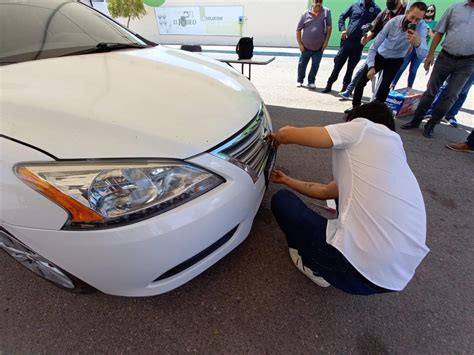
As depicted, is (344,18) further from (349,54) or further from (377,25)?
(377,25)

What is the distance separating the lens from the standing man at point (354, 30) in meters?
3.99

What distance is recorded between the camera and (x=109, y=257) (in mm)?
930

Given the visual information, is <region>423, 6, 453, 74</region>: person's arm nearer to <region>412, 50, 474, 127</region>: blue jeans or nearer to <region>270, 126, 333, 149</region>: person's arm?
<region>412, 50, 474, 127</region>: blue jeans

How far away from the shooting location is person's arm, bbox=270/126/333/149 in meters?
1.21

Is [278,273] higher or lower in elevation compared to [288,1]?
lower

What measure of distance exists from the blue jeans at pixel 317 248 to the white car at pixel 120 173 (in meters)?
0.20

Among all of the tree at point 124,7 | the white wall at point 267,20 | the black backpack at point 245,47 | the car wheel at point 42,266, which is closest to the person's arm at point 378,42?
the black backpack at point 245,47

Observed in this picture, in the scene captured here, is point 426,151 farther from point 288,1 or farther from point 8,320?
point 288,1

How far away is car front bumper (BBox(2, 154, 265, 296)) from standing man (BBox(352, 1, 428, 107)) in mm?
3102

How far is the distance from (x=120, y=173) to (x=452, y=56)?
357cm

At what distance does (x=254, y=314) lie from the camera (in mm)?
1314

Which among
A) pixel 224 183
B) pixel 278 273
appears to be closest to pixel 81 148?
pixel 224 183

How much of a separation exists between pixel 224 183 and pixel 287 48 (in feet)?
38.3

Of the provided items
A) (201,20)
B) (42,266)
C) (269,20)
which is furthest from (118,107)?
(201,20)
